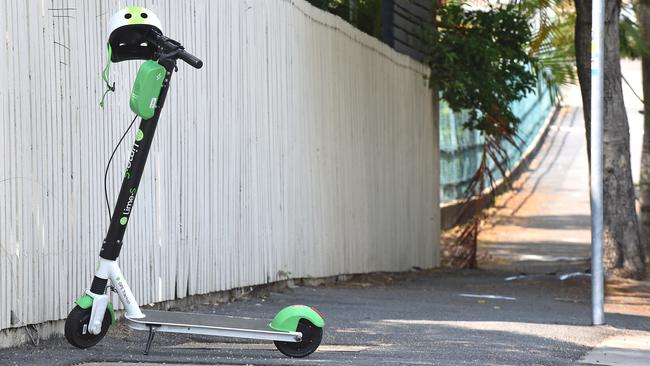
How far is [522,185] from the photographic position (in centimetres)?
3569

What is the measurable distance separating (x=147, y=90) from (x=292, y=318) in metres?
1.45

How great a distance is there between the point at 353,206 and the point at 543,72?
28.7 ft

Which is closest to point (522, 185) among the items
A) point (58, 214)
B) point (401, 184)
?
point (401, 184)

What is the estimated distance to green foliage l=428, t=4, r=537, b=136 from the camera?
1744 centimetres

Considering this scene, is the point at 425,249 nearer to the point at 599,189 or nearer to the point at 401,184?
the point at 401,184

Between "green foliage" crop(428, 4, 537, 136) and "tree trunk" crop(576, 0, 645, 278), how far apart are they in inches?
118

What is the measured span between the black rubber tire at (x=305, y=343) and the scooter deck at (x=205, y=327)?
9cm

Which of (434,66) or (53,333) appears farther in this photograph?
(434,66)

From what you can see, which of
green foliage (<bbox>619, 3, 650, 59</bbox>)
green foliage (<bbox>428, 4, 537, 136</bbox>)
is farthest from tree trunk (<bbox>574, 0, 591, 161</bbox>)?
green foliage (<bbox>619, 3, 650, 59</bbox>)

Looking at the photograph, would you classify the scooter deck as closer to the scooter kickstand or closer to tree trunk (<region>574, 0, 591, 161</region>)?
the scooter kickstand

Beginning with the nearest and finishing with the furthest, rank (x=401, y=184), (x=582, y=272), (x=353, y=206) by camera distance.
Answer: (x=353, y=206), (x=401, y=184), (x=582, y=272)

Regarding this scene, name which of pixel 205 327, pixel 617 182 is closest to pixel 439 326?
pixel 205 327

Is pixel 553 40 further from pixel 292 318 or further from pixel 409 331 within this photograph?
pixel 292 318

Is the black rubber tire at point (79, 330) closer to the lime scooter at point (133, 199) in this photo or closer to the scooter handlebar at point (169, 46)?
the lime scooter at point (133, 199)
